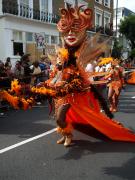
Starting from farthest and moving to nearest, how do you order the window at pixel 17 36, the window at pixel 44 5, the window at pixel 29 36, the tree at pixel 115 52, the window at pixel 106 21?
the window at pixel 106 21 → the window at pixel 44 5 → the window at pixel 29 36 → the window at pixel 17 36 → the tree at pixel 115 52

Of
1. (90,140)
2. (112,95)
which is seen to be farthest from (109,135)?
(112,95)

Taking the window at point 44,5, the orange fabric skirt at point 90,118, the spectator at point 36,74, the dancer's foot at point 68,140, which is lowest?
the dancer's foot at point 68,140

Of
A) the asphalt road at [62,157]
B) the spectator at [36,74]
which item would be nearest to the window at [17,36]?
the spectator at [36,74]

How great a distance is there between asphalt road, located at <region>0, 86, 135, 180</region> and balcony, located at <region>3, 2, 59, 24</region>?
522 inches

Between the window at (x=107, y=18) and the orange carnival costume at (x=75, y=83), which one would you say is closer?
the orange carnival costume at (x=75, y=83)

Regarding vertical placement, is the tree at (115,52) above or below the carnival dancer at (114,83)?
above

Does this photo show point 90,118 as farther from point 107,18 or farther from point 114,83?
point 107,18

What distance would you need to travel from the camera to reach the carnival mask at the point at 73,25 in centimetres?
639

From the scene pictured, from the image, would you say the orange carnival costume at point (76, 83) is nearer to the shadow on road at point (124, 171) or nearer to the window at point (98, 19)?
the shadow on road at point (124, 171)

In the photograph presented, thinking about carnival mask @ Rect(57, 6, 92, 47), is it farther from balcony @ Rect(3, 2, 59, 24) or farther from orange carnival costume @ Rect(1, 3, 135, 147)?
balcony @ Rect(3, 2, 59, 24)

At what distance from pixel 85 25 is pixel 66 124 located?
174cm

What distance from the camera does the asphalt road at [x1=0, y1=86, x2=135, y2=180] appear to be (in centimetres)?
518

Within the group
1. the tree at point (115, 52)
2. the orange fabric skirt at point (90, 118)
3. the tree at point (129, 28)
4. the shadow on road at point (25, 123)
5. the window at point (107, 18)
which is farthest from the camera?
the tree at point (129, 28)

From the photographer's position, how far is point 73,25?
6.43 meters
